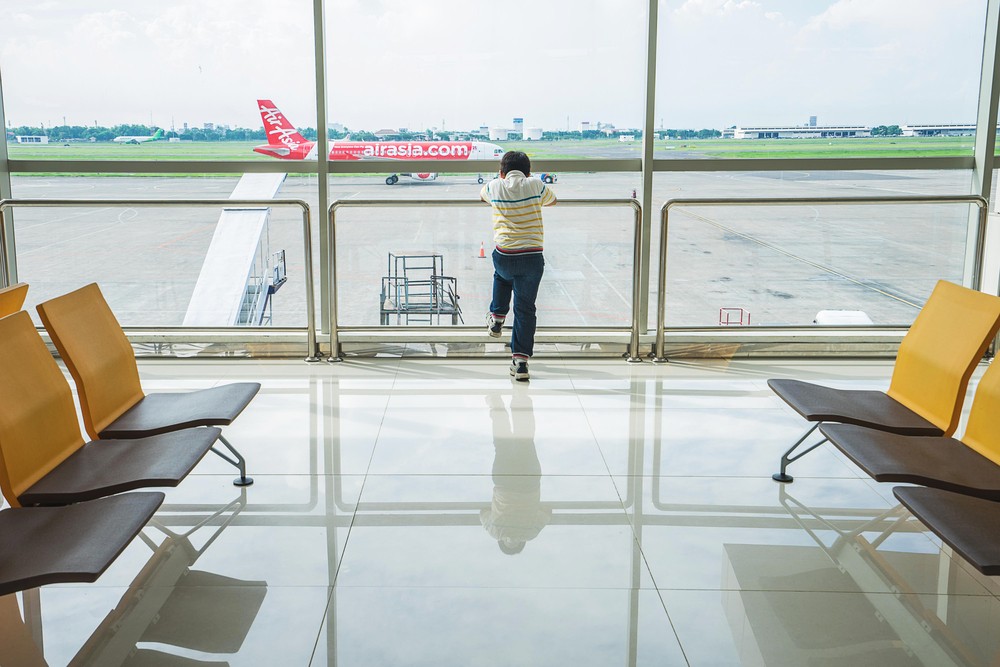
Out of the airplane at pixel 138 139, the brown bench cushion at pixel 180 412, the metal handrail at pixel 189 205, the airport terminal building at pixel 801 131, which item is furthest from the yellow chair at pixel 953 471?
the airplane at pixel 138 139

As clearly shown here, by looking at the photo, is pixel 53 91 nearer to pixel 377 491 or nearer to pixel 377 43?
pixel 377 43

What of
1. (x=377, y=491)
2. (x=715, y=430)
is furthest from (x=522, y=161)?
(x=377, y=491)

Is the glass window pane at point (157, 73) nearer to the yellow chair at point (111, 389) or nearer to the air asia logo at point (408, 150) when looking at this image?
the air asia logo at point (408, 150)

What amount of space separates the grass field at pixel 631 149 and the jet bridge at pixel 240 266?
23 cm

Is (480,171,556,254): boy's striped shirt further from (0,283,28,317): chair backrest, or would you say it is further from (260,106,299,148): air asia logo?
(0,283,28,317): chair backrest

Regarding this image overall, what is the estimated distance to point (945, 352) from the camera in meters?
3.70

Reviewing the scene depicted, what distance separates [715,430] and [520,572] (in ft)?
6.08

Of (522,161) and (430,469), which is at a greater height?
(522,161)

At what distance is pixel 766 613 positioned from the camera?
9.43ft

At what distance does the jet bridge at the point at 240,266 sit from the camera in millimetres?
5953

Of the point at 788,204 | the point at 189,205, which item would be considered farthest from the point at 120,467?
the point at 788,204

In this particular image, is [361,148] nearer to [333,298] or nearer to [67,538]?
[333,298]

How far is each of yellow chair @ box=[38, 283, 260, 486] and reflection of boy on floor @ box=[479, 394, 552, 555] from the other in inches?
41.7

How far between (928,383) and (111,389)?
323 cm
